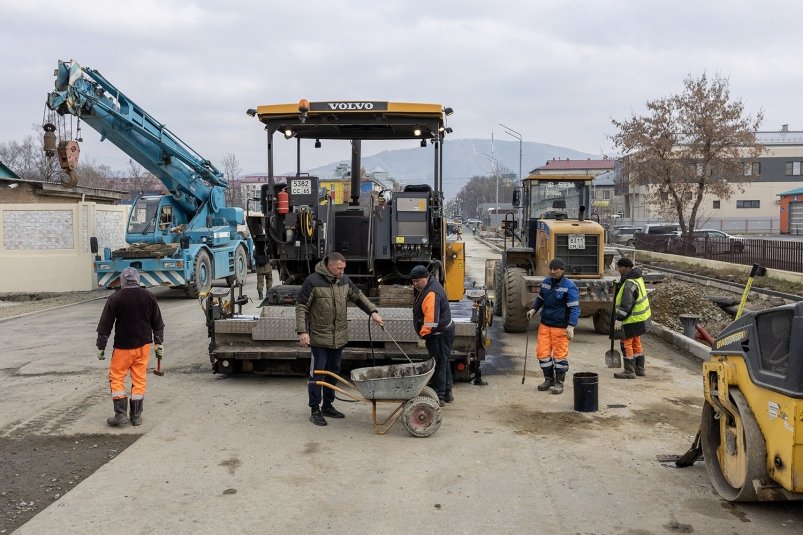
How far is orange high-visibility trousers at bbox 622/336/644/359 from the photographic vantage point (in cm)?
1005

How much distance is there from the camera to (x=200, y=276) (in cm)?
2011

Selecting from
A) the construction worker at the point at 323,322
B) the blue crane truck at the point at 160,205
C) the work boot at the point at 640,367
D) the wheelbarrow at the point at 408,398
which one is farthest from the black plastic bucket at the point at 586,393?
the blue crane truck at the point at 160,205

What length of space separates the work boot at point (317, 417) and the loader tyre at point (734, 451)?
366cm

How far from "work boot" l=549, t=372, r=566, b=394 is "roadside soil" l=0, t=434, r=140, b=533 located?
15.7 ft

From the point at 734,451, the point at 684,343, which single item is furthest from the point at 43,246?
the point at 734,451

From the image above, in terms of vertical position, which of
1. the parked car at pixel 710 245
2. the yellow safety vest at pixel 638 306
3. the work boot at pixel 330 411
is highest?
the parked car at pixel 710 245

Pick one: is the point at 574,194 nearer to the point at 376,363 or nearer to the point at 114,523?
the point at 376,363

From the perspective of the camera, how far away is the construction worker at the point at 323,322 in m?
7.79

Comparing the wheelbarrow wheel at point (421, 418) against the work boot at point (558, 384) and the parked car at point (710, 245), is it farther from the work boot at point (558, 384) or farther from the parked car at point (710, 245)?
the parked car at point (710, 245)

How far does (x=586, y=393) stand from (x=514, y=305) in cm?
533

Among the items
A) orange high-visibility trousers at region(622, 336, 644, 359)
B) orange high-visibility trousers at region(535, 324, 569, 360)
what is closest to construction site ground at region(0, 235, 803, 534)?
orange high-visibility trousers at region(622, 336, 644, 359)

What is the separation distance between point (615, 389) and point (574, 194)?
659cm

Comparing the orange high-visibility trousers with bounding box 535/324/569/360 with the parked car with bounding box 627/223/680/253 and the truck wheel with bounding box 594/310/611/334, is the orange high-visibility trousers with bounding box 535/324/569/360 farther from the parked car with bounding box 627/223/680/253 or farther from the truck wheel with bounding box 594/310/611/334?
the parked car with bounding box 627/223/680/253

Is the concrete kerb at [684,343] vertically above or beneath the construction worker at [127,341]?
beneath
